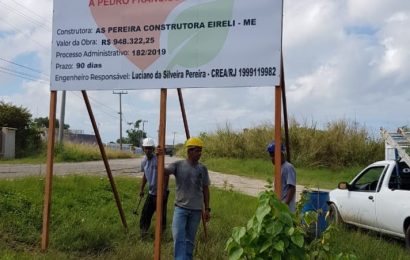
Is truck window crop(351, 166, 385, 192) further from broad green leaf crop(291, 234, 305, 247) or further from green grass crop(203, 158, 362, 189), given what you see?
green grass crop(203, 158, 362, 189)

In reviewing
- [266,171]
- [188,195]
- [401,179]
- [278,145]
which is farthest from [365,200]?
[266,171]

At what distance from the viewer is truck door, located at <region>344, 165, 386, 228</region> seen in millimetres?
9664

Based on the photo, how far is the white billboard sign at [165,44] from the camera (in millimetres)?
5785

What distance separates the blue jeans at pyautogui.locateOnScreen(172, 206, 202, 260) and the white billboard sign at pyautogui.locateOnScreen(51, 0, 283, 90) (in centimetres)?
158

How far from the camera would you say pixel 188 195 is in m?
6.43

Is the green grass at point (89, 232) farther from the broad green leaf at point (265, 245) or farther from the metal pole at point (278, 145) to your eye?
the broad green leaf at point (265, 245)

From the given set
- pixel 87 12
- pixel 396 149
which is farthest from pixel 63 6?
pixel 396 149

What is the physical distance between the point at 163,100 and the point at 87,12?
1594 millimetres

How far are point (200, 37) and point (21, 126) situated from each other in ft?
110

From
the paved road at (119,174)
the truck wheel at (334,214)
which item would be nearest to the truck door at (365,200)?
the truck wheel at (334,214)

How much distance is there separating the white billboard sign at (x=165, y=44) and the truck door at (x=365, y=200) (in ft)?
16.5

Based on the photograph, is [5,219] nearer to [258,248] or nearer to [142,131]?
[258,248]

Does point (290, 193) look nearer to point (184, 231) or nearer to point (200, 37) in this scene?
point (184, 231)

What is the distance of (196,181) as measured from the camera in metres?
6.51
